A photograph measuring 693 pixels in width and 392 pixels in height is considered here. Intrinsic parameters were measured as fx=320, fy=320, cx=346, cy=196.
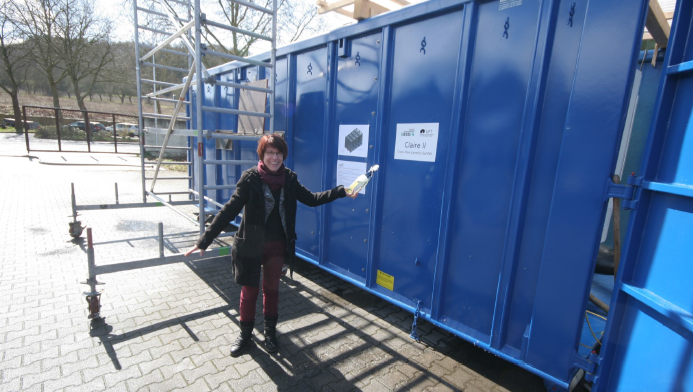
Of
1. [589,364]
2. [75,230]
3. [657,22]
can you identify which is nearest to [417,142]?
[657,22]

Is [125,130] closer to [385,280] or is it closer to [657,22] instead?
[385,280]

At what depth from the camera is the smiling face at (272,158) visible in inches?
107

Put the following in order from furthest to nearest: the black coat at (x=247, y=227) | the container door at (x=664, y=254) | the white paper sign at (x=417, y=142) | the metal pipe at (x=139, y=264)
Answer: the metal pipe at (x=139, y=264)
the white paper sign at (x=417, y=142)
the black coat at (x=247, y=227)
the container door at (x=664, y=254)

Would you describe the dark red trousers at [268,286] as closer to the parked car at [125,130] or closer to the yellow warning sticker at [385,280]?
the yellow warning sticker at [385,280]

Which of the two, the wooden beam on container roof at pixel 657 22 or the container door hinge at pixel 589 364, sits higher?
the wooden beam on container roof at pixel 657 22

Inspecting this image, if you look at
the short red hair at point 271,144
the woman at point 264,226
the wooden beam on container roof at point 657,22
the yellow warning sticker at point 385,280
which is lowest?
the yellow warning sticker at point 385,280

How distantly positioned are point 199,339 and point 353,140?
2.54 metres

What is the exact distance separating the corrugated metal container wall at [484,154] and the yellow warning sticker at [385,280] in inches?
0.5

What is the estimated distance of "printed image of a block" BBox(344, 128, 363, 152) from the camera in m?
3.53

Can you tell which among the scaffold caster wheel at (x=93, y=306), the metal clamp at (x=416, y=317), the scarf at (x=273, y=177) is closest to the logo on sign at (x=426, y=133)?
the scarf at (x=273, y=177)

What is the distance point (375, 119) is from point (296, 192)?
1149 millimetres

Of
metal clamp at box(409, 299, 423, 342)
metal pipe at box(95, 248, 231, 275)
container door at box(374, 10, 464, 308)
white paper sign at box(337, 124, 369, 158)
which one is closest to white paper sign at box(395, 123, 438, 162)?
container door at box(374, 10, 464, 308)

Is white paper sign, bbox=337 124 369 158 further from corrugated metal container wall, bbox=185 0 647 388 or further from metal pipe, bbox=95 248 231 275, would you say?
metal pipe, bbox=95 248 231 275

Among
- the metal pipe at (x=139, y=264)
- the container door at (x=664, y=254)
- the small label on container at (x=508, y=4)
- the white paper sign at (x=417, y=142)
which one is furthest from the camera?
the metal pipe at (x=139, y=264)
